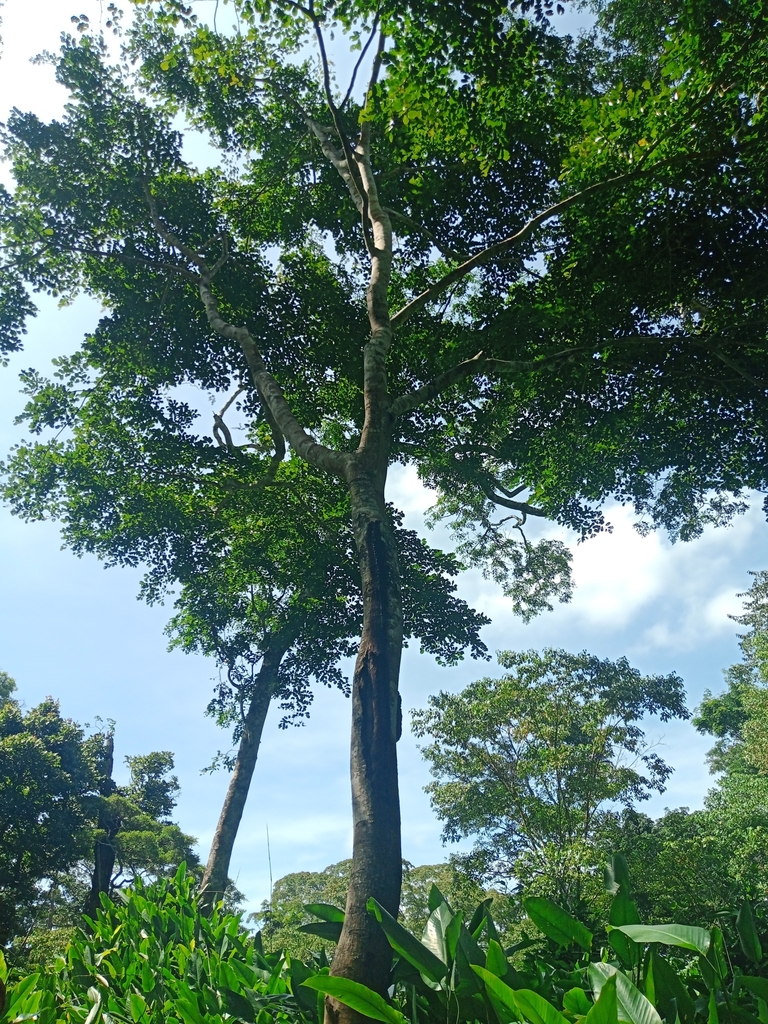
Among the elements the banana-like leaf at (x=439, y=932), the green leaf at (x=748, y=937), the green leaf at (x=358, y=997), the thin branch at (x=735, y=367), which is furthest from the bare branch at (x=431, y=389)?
the green leaf at (x=358, y=997)

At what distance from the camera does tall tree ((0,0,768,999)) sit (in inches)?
244

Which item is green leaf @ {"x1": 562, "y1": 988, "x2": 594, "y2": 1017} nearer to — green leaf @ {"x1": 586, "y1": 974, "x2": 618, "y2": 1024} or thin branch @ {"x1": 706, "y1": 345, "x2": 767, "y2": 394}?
green leaf @ {"x1": 586, "y1": 974, "x2": 618, "y2": 1024}

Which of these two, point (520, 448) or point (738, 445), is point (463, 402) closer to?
point (520, 448)

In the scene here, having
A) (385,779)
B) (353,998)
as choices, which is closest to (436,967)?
(353,998)

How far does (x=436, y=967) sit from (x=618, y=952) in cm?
57

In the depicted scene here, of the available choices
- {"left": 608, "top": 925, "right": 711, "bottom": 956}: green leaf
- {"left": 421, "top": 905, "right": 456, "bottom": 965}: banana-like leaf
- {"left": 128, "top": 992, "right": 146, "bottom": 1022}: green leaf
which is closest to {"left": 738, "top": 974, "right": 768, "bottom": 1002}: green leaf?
{"left": 608, "top": 925, "right": 711, "bottom": 956}: green leaf

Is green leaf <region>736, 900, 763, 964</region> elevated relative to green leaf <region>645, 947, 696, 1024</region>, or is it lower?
elevated

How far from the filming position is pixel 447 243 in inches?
389

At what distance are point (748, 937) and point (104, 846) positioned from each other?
345 inches

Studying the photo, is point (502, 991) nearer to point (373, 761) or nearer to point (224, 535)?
point (373, 761)

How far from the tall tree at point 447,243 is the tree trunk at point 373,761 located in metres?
0.05

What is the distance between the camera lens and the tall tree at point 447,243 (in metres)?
6.20

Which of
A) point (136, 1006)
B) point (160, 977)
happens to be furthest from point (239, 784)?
point (136, 1006)

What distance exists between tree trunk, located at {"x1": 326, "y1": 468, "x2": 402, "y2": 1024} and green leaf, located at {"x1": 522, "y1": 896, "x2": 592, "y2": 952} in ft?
2.75
